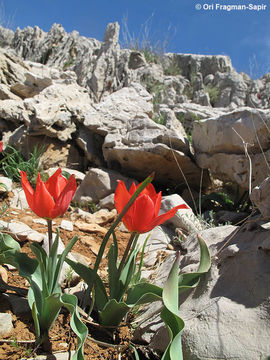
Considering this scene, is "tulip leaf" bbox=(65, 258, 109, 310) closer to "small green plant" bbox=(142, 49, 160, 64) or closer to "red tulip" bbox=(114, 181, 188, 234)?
"red tulip" bbox=(114, 181, 188, 234)

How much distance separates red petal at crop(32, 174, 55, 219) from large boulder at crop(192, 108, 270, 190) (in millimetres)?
1943

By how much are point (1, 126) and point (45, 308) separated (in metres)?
3.85

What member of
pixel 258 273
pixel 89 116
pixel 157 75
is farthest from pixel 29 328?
pixel 157 75

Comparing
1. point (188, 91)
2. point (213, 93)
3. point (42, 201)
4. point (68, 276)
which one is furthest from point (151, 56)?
point (42, 201)

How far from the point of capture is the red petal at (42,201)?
1.00 metres

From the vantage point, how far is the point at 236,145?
2969 millimetres

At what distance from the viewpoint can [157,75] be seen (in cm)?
829

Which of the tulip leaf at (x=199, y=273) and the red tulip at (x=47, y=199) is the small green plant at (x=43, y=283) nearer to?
the red tulip at (x=47, y=199)

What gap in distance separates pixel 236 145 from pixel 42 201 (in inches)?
94.8

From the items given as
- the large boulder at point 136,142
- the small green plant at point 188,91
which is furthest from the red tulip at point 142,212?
the small green plant at point 188,91

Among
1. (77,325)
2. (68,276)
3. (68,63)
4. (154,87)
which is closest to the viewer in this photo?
(77,325)

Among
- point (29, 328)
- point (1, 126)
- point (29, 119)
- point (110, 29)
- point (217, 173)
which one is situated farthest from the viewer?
point (110, 29)

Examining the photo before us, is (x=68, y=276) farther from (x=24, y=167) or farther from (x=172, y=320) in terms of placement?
(x=24, y=167)

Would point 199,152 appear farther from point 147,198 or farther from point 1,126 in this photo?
point 1,126
